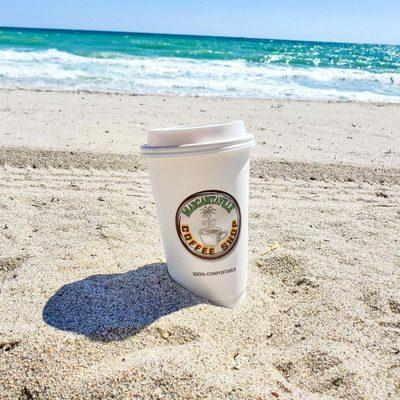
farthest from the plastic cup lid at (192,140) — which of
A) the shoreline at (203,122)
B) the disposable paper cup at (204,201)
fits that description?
the shoreline at (203,122)

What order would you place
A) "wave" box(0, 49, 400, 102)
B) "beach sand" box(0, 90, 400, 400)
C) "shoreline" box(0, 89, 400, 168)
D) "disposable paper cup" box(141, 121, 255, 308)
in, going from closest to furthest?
"beach sand" box(0, 90, 400, 400) < "disposable paper cup" box(141, 121, 255, 308) < "shoreline" box(0, 89, 400, 168) < "wave" box(0, 49, 400, 102)

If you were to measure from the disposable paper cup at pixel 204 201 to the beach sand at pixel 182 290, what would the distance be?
0.13 m

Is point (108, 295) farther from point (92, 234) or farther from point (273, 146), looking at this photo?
point (273, 146)

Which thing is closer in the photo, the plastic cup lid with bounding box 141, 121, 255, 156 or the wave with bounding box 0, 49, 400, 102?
the plastic cup lid with bounding box 141, 121, 255, 156

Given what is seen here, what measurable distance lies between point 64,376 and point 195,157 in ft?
2.90

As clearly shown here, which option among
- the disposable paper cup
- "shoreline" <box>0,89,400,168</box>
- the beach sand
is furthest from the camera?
"shoreline" <box>0,89,400,168</box>

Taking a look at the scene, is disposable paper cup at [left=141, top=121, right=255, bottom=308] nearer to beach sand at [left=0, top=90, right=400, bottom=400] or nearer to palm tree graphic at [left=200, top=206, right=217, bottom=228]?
palm tree graphic at [left=200, top=206, right=217, bottom=228]

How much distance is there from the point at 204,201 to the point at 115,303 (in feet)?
1.93

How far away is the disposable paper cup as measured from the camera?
1.69 m

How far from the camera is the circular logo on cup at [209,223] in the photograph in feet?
5.79

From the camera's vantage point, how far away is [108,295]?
1.97 meters

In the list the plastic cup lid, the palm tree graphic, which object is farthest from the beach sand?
the plastic cup lid

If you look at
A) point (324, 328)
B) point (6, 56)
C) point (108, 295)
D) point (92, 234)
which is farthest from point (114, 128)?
point (6, 56)

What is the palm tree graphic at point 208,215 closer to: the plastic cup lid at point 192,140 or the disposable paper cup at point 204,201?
the disposable paper cup at point 204,201
